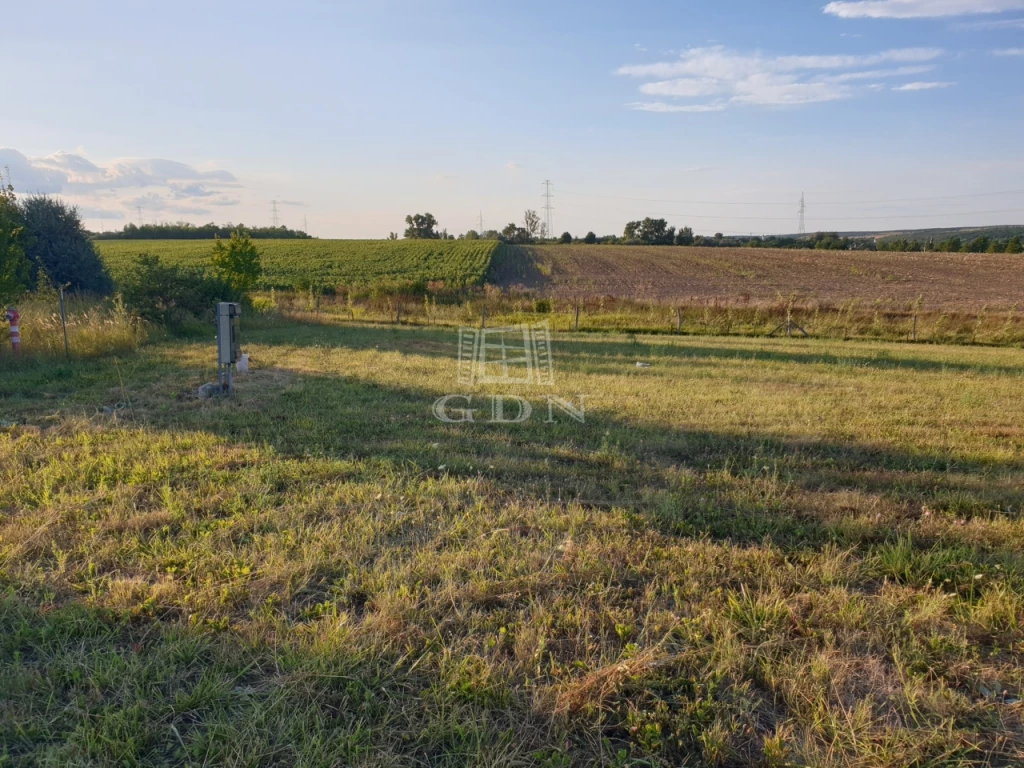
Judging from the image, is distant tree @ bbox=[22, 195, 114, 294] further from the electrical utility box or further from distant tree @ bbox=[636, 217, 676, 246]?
distant tree @ bbox=[636, 217, 676, 246]

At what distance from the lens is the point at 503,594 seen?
2.99 m

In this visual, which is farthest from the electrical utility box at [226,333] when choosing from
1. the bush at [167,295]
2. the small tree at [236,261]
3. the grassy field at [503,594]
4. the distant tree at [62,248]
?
the distant tree at [62,248]

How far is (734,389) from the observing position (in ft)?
29.2

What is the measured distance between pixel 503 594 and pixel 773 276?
4427cm

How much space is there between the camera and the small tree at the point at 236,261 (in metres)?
20.2

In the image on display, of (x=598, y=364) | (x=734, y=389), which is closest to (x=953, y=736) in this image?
(x=734, y=389)

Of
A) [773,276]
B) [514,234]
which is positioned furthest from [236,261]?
[514,234]

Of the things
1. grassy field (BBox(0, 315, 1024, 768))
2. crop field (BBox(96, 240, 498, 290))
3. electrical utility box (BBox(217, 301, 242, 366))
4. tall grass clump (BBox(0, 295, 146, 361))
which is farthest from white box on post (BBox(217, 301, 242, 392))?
crop field (BBox(96, 240, 498, 290))

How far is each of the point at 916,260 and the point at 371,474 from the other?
2374 inches

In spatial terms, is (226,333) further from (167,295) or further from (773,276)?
(773,276)

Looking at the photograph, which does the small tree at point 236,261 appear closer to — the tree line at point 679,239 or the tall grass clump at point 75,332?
the tall grass clump at point 75,332

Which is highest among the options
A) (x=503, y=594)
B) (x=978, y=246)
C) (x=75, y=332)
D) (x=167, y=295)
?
(x=978, y=246)

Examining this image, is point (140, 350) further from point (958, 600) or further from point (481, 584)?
point (958, 600)

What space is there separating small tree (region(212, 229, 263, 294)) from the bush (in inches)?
136
